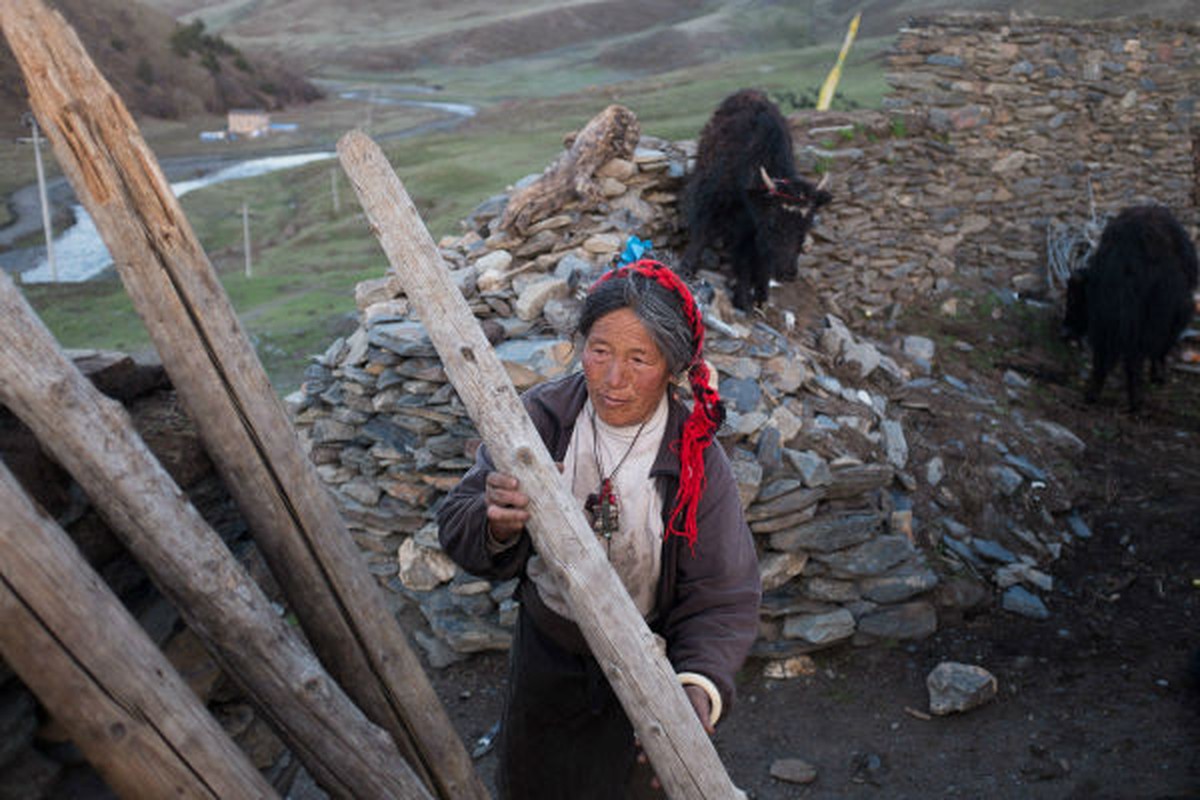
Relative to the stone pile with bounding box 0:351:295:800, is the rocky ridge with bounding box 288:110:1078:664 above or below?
below

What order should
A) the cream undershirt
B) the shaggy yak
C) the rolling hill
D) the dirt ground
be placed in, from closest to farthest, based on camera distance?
the cream undershirt → the dirt ground → the shaggy yak → the rolling hill

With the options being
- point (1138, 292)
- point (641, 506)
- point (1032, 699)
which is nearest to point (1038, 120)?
point (1138, 292)

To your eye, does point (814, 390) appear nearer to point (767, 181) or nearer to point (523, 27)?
point (767, 181)

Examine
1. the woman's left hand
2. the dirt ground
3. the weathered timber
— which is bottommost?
the dirt ground

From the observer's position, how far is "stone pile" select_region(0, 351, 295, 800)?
1583 mm

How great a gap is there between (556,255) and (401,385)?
1.44m

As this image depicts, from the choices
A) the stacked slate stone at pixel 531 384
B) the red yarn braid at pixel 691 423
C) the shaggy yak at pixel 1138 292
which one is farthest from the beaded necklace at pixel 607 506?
the shaggy yak at pixel 1138 292

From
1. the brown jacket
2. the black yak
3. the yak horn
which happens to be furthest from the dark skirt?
the yak horn

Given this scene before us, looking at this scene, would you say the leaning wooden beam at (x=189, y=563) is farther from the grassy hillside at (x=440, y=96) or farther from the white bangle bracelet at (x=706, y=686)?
the grassy hillside at (x=440, y=96)

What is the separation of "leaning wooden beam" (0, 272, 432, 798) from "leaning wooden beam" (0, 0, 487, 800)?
195 millimetres

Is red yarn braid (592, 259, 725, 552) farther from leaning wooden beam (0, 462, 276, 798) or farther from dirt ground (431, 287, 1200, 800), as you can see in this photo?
dirt ground (431, 287, 1200, 800)

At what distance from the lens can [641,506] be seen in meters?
2.28

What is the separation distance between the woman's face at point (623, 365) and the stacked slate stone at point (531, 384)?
2713 mm

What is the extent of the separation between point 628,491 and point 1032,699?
11.6ft
